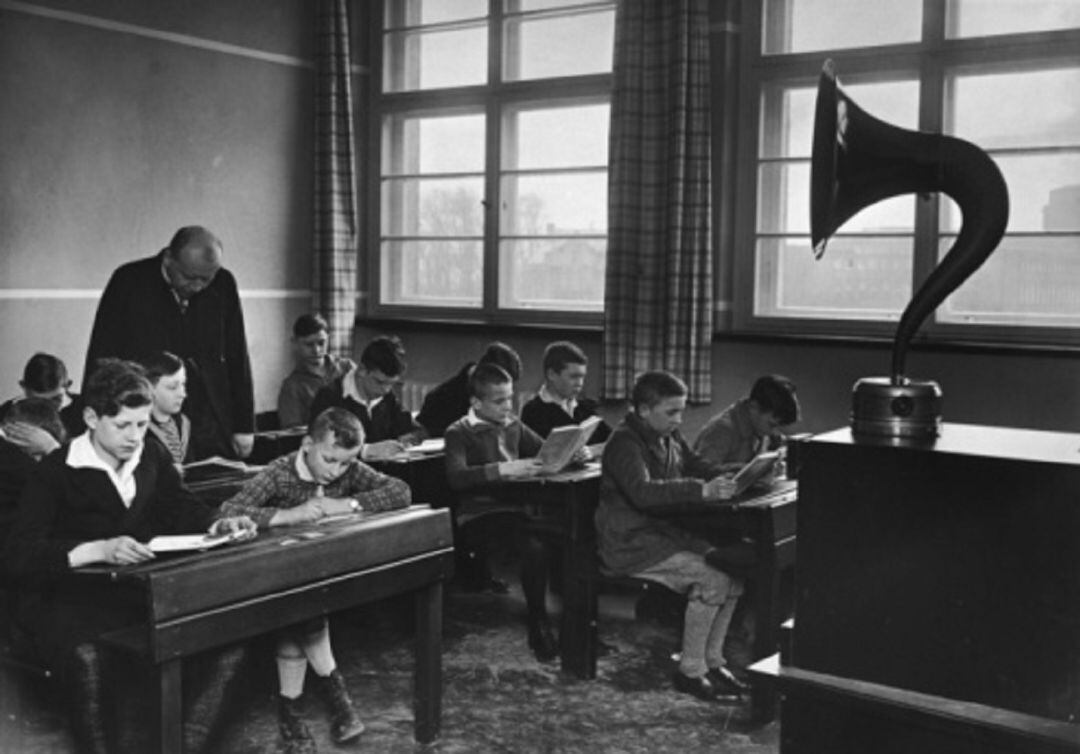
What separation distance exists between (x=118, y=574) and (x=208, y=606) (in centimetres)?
21

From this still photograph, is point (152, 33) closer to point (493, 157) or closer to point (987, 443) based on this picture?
point (493, 157)

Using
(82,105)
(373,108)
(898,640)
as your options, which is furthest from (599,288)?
(898,640)

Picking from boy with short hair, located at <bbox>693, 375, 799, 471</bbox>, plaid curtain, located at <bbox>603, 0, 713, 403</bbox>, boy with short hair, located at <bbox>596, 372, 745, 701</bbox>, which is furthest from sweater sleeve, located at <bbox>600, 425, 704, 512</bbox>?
plaid curtain, located at <bbox>603, 0, 713, 403</bbox>

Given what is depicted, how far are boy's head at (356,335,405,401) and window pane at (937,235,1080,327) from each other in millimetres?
2450

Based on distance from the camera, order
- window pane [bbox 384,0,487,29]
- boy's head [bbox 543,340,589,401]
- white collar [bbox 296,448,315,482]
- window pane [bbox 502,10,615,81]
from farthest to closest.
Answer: window pane [bbox 384,0,487,29] < window pane [bbox 502,10,615,81] < boy's head [bbox 543,340,589,401] < white collar [bbox 296,448,315,482]

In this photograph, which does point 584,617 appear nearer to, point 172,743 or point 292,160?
point 172,743

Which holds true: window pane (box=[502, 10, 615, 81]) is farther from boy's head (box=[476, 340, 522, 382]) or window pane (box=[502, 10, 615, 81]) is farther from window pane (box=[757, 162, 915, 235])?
boy's head (box=[476, 340, 522, 382])

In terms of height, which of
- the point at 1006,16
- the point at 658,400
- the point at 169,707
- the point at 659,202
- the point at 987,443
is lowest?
the point at 169,707

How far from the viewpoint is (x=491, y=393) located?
4.58 m

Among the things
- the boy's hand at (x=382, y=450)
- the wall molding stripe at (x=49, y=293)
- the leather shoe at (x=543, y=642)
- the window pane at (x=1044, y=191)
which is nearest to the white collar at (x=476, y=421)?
the boy's hand at (x=382, y=450)

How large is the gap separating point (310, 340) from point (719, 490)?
280cm

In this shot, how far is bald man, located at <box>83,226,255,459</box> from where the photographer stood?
4371 mm

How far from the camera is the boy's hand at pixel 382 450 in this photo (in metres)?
4.60

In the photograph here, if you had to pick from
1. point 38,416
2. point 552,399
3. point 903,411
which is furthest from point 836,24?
point 903,411
